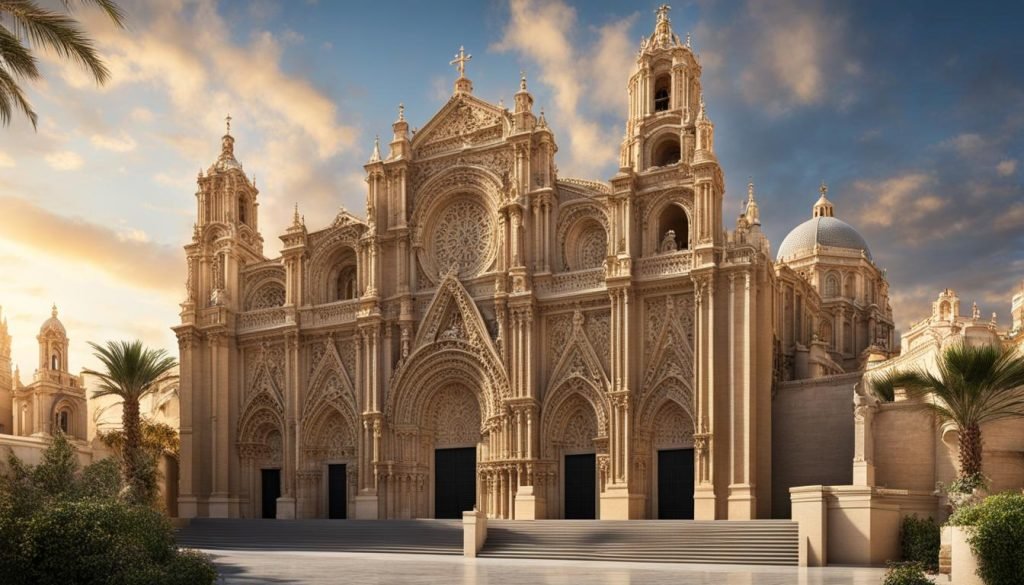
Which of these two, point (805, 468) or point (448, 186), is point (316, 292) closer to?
point (448, 186)

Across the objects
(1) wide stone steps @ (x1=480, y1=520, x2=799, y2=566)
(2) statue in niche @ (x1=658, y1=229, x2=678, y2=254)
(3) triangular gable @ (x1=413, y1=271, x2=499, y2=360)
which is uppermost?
(2) statue in niche @ (x1=658, y1=229, x2=678, y2=254)

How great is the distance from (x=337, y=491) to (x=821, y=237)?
3550 cm

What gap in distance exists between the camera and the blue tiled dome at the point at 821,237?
194 feet

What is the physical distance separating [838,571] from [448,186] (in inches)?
835

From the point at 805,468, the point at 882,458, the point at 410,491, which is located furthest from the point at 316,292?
the point at 882,458

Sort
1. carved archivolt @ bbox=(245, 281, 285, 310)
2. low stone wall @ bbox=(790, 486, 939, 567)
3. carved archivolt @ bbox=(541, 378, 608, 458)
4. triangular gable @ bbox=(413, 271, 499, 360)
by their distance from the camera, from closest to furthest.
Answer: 1. low stone wall @ bbox=(790, 486, 939, 567)
2. carved archivolt @ bbox=(541, 378, 608, 458)
3. triangular gable @ bbox=(413, 271, 499, 360)
4. carved archivolt @ bbox=(245, 281, 285, 310)

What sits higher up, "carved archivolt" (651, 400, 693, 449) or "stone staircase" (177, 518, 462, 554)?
"carved archivolt" (651, 400, 693, 449)

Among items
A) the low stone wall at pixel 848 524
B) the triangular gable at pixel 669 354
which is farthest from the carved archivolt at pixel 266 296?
the low stone wall at pixel 848 524

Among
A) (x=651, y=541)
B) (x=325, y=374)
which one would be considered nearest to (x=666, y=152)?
(x=651, y=541)

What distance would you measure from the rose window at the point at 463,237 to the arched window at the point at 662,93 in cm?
756

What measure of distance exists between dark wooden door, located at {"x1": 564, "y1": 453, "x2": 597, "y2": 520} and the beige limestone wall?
606 centimetres

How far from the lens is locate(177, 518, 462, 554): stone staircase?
2917 centimetres

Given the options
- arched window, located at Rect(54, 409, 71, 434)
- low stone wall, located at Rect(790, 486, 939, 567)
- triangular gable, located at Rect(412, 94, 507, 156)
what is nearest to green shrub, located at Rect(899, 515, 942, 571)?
low stone wall, located at Rect(790, 486, 939, 567)

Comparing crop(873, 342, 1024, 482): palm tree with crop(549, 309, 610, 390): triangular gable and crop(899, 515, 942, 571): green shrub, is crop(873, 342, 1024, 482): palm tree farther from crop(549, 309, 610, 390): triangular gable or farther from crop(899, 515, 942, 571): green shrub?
crop(549, 309, 610, 390): triangular gable
